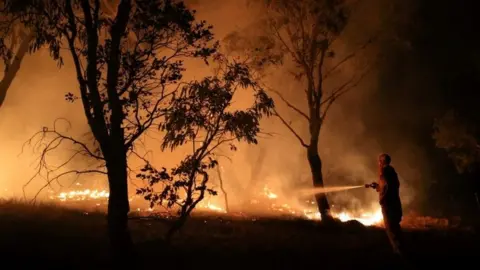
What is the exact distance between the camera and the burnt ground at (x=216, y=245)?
8.39 meters

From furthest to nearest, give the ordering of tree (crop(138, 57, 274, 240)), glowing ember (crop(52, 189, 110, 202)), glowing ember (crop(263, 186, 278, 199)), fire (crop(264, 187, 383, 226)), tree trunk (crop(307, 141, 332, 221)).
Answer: glowing ember (crop(263, 186, 278, 199)), glowing ember (crop(52, 189, 110, 202)), fire (crop(264, 187, 383, 226)), tree trunk (crop(307, 141, 332, 221)), tree (crop(138, 57, 274, 240))

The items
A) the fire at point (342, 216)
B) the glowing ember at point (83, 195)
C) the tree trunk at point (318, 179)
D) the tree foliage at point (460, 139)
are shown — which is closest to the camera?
the tree trunk at point (318, 179)

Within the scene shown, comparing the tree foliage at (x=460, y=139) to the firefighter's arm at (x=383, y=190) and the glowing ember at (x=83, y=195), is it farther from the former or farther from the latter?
the glowing ember at (x=83, y=195)

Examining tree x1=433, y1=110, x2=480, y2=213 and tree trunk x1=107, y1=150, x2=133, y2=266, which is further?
tree x1=433, y1=110, x2=480, y2=213

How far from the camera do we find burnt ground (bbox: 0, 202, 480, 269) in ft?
27.5

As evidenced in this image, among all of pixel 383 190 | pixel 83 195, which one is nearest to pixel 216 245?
pixel 383 190

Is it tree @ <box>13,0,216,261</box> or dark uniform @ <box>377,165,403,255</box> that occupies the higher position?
tree @ <box>13,0,216,261</box>

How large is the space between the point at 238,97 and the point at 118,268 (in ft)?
73.6

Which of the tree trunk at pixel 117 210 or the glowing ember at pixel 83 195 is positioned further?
the glowing ember at pixel 83 195

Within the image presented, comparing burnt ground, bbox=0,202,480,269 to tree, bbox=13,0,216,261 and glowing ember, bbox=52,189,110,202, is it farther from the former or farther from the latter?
glowing ember, bbox=52,189,110,202

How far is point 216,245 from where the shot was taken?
10.2 meters

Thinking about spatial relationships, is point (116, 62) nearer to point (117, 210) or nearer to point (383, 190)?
point (117, 210)

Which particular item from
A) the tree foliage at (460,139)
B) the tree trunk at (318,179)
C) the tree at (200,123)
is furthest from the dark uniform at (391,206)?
the tree foliage at (460,139)

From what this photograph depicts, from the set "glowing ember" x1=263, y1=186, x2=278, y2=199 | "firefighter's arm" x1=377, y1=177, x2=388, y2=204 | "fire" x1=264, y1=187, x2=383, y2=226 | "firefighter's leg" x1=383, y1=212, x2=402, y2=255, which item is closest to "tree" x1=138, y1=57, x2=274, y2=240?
"firefighter's arm" x1=377, y1=177, x2=388, y2=204
